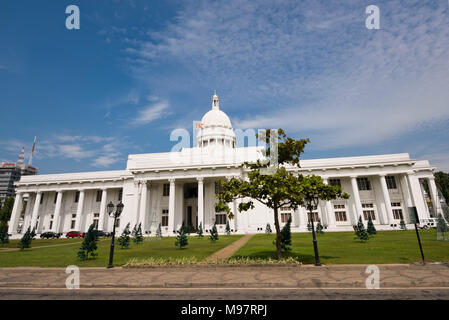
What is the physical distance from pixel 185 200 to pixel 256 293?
39265mm

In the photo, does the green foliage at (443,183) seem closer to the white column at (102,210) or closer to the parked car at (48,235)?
the white column at (102,210)

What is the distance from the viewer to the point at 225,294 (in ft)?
22.6

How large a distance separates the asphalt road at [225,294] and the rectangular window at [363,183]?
40956 mm

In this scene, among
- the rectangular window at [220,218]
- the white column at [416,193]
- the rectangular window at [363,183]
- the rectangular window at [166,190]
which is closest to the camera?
the white column at [416,193]

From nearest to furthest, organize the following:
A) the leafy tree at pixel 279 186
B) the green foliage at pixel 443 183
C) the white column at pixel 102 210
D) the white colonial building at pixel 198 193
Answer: the leafy tree at pixel 279 186 < the white colonial building at pixel 198 193 < the white column at pixel 102 210 < the green foliage at pixel 443 183

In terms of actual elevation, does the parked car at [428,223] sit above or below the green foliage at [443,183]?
below

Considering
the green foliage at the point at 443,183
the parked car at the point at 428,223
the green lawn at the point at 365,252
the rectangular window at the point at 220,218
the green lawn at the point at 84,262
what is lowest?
the green lawn at the point at 84,262

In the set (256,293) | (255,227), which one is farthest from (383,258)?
(255,227)

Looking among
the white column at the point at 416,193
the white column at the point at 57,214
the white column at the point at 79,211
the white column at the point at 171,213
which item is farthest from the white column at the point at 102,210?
the white column at the point at 416,193

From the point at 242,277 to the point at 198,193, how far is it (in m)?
31.2

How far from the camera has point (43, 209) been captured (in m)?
50.5

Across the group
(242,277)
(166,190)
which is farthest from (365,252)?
(166,190)

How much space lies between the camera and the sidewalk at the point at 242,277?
293 inches
